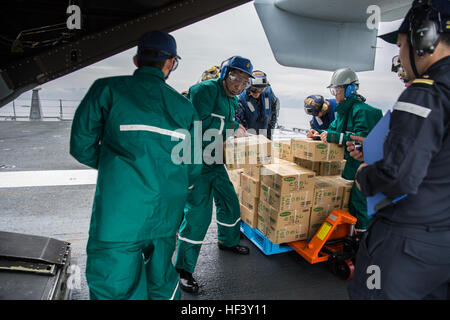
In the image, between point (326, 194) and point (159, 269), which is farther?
point (326, 194)

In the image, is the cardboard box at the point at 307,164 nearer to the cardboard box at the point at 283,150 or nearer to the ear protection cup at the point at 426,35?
the cardboard box at the point at 283,150

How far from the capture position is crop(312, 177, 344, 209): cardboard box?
339 cm

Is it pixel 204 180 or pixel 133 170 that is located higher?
pixel 133 170

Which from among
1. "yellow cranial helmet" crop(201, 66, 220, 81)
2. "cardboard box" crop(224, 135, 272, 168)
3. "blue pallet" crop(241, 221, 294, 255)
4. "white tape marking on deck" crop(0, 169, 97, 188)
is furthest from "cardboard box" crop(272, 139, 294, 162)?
"white tape marking on deck" crop(0, 169, 97, 188)

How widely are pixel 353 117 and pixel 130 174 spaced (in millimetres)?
2985

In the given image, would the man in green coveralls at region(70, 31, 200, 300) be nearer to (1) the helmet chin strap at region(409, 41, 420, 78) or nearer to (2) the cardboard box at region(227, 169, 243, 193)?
(1) the helmet chin strap at region(409, 41, 420, 78)

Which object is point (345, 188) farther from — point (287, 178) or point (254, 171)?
point (254, 171)

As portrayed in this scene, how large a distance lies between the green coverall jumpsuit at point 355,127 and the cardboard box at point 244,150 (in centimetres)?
84

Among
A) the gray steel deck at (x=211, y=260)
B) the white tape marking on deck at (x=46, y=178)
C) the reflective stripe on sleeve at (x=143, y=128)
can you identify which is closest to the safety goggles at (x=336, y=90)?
the gray steel deck at (x=211, y=260)

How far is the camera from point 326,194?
3.44 m

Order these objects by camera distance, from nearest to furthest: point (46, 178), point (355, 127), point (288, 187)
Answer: point (288, 187)
point (355, 127)
point (46, 178)

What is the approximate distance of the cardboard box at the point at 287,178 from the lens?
309 centimetres

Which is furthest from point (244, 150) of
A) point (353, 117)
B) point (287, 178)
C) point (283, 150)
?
point (353, 117)

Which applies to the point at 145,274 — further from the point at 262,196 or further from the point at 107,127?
the point at 262,196
